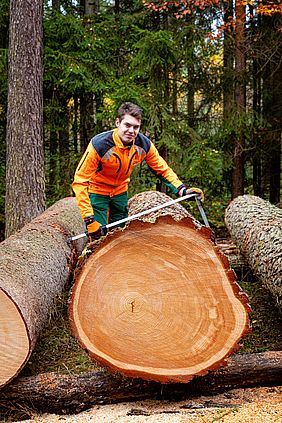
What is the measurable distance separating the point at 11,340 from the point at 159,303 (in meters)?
0.97

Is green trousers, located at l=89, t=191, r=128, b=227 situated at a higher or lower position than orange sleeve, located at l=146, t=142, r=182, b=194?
lower

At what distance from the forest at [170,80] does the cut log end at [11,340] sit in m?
5.76

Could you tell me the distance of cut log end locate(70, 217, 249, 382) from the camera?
285 centimetres

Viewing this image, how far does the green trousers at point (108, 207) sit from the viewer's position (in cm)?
484

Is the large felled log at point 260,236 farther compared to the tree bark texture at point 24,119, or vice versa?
the tree bark texture at point 24,119

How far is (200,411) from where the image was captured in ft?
8.80

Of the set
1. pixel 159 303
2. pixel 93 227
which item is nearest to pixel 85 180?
pixel 93 227

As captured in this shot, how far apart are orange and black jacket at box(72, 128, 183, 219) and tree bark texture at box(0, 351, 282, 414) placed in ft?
4.94

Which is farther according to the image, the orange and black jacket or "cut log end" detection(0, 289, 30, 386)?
the orange and black jacket

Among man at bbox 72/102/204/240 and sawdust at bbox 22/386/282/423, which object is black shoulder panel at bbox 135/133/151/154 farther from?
sawdust at bbox 22/386/282/423

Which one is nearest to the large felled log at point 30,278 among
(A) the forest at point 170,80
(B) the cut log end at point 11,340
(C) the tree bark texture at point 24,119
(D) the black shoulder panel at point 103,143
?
(B) the cut log end at point 11,340

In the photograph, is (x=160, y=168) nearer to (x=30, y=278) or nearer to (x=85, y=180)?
(x=85, y=180)

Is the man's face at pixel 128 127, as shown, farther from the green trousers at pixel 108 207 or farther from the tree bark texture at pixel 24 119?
the tree bark texture at pixel 24 119

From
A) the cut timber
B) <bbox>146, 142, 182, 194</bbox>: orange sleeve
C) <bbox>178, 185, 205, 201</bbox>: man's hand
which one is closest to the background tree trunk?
<bbox>146, 142, 182, 194</bbox>: orange sleeve
